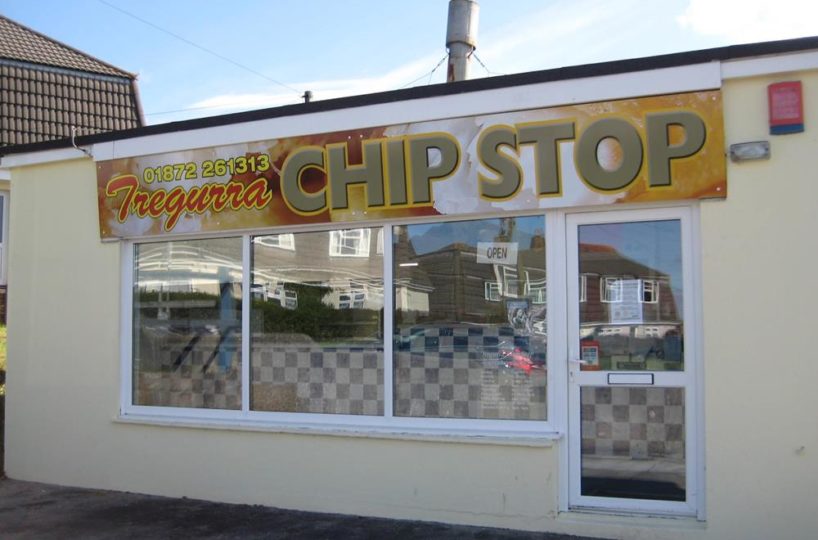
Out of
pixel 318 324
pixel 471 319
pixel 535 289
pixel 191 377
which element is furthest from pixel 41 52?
pixel 535 289

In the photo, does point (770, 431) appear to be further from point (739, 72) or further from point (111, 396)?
point (111, 396)

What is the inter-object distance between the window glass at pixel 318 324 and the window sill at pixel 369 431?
0.22 meters

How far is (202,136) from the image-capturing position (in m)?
7.47

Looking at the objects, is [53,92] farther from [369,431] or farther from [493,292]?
[493,292]

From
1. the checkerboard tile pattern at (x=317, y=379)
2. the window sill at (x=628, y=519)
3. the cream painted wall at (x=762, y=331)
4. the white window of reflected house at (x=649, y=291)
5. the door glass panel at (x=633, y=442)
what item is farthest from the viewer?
the checkerboard tile pattern at (x=317, y=379)

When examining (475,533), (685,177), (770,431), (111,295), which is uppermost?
(685,177)

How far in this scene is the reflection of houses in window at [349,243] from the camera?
7.03 meters

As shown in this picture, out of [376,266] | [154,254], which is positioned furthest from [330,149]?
[154,254]

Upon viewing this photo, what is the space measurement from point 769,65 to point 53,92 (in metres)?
13.4

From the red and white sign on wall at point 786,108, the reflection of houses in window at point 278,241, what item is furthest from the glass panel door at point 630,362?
the reflection of houses in window at point 278,241

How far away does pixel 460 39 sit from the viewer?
9648 mm

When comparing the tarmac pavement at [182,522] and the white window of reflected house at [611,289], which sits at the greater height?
the white window of reflected house at [611,289]

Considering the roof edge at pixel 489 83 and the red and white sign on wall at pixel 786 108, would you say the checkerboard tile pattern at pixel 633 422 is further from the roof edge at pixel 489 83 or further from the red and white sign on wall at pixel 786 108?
the roof edge at pixel 489 83

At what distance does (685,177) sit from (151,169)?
183 inches
